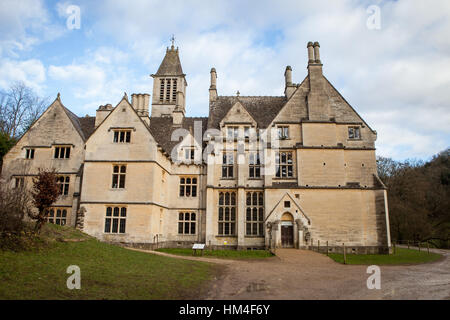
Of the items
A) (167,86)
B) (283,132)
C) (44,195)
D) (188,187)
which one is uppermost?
(167,86)

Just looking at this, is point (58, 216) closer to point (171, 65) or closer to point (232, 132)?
point (232, 132)

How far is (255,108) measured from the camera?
109ft

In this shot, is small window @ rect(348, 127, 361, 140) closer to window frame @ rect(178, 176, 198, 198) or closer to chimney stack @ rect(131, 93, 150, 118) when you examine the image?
window frame @ rect(178, 176, 198, 198)

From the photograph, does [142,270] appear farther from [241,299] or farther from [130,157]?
[130,157]

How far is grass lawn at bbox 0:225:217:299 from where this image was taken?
A: 9055 millimetres

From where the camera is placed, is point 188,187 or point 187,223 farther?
point 188,187

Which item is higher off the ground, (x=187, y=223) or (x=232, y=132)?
(x=232, y=132)

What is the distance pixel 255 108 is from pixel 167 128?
955cm

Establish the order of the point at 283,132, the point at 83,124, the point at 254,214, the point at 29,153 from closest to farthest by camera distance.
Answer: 1. the point at 254,214
2. the point at 29,153
3. the point at 283,132
4. the point at 83,124

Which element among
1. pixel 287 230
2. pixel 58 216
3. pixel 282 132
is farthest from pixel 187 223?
pixel 282 132

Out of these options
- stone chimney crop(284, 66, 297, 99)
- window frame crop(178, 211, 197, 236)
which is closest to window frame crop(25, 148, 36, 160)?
window frame crop(178, 211, 197, 236)

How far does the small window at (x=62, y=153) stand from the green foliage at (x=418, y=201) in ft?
143

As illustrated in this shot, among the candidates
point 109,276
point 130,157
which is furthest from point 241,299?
point 130,157
